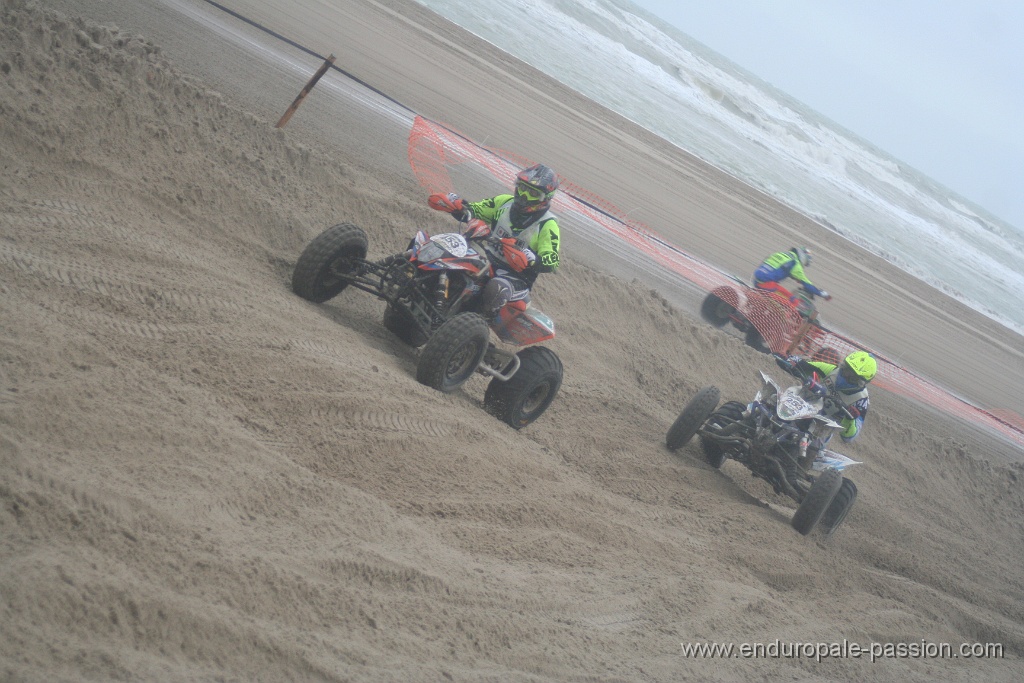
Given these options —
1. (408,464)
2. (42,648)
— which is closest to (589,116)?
(408,464)

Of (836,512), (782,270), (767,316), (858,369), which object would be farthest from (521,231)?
(782,270)

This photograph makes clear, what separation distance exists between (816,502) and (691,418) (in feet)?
4.38

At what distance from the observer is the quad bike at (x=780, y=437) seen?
7984 millimetres

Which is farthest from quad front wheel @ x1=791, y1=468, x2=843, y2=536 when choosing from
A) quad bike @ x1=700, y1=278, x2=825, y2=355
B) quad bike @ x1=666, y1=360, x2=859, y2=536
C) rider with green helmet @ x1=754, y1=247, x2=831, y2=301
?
rider with green helmet @ x1=754, y1=247, x2=831, y2=301

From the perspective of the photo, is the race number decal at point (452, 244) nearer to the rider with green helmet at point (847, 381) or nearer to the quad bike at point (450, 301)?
the quad bike at point (450, 301)

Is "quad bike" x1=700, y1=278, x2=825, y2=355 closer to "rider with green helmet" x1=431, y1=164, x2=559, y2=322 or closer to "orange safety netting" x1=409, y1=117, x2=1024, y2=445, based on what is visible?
"orange safety netting" x1=409, y1=117, x2=1024, y2=445

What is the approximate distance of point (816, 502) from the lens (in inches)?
300

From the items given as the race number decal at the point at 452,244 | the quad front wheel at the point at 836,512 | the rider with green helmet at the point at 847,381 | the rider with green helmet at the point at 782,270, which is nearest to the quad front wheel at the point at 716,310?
the rider with green helmet at the point at 782,270

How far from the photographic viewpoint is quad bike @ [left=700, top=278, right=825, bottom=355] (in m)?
12.7

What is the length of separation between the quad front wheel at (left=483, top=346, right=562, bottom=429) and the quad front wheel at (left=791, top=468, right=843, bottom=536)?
265 centimetres

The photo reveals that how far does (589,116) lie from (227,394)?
66.5ft

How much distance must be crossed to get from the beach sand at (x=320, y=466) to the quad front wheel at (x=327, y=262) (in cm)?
18

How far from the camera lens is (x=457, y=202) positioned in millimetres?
7000

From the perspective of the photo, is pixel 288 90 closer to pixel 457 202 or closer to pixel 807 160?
pixel 457 202
